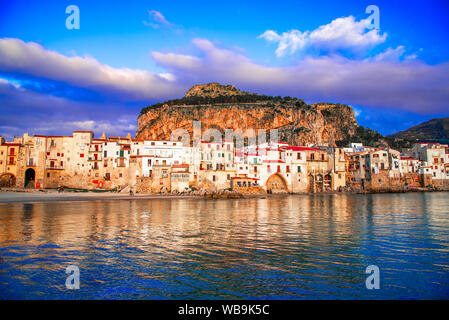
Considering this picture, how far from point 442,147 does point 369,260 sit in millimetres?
94594

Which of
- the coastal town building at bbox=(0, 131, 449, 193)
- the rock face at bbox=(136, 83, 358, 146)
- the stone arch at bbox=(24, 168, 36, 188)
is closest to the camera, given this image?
the coastal town building at bbox=(0, 131, 449, 193)

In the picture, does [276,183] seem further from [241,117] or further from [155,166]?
[241,117]

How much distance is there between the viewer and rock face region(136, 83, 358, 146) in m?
116

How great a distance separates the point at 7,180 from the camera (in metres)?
56.4

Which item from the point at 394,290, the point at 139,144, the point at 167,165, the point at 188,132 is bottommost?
the point at 394,290

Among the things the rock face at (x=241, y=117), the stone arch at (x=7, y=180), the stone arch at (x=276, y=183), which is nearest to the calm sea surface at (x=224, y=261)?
the stone arch at (x=7, y=180)

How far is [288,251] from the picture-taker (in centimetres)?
1340

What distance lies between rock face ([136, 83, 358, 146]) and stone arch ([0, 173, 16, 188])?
6374cm

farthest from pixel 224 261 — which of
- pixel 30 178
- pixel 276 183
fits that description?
pixel 30 178

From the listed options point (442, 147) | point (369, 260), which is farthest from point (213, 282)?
point (442, 147)

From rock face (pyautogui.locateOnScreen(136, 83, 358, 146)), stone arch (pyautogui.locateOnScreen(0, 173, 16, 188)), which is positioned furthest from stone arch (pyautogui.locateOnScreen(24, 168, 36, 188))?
rock face (pyautogui.locateOnScreen(136, 83, 358, 146))

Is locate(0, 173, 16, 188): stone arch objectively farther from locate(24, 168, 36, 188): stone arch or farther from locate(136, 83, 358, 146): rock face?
locate(136, 83, 358, 146): rock face

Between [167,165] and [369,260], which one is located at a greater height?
[167,165]
